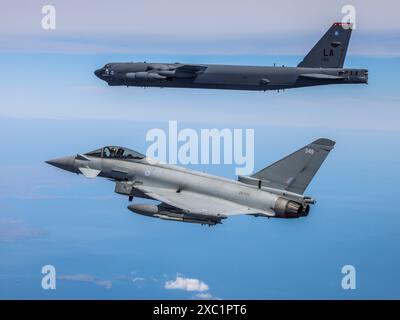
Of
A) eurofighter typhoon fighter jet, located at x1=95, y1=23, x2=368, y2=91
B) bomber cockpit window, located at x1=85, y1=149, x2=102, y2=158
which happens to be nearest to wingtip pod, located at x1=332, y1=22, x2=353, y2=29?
eurofighter typhoon fighter jet, located at x1=95, y1=23, x2=368, y2=91

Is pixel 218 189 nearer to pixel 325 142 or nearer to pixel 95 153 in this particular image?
pixel 325 142

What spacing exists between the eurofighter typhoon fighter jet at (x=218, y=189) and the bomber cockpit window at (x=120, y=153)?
Answer: 0.13 meters

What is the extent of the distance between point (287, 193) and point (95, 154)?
898 centimetres

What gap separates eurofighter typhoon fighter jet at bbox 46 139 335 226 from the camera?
47562 mm

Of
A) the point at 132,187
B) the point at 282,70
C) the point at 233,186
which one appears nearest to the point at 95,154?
the point at 132,187

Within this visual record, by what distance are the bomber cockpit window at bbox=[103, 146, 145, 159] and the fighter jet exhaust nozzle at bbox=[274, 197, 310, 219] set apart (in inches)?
273

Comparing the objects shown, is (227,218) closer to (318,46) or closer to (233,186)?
(233,186)

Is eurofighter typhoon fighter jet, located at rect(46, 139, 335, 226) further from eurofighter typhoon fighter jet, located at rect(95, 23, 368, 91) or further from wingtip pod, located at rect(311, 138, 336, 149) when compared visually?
eurofighter typhoon fighter jet, located at rect(95, 23, 368, 91)

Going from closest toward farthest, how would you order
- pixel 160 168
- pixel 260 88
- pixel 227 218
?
1. pixel 227 218
2. pixel 160 168
3. pixel 260 88

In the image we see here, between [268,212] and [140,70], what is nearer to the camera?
[268,212]

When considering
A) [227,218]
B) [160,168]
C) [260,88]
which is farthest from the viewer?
[260,88]

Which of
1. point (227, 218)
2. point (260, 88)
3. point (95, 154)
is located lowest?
point (227, 218)

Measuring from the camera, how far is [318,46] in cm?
5975

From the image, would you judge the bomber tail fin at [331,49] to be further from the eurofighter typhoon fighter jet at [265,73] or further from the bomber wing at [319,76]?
the bomber wing at [319,76]
